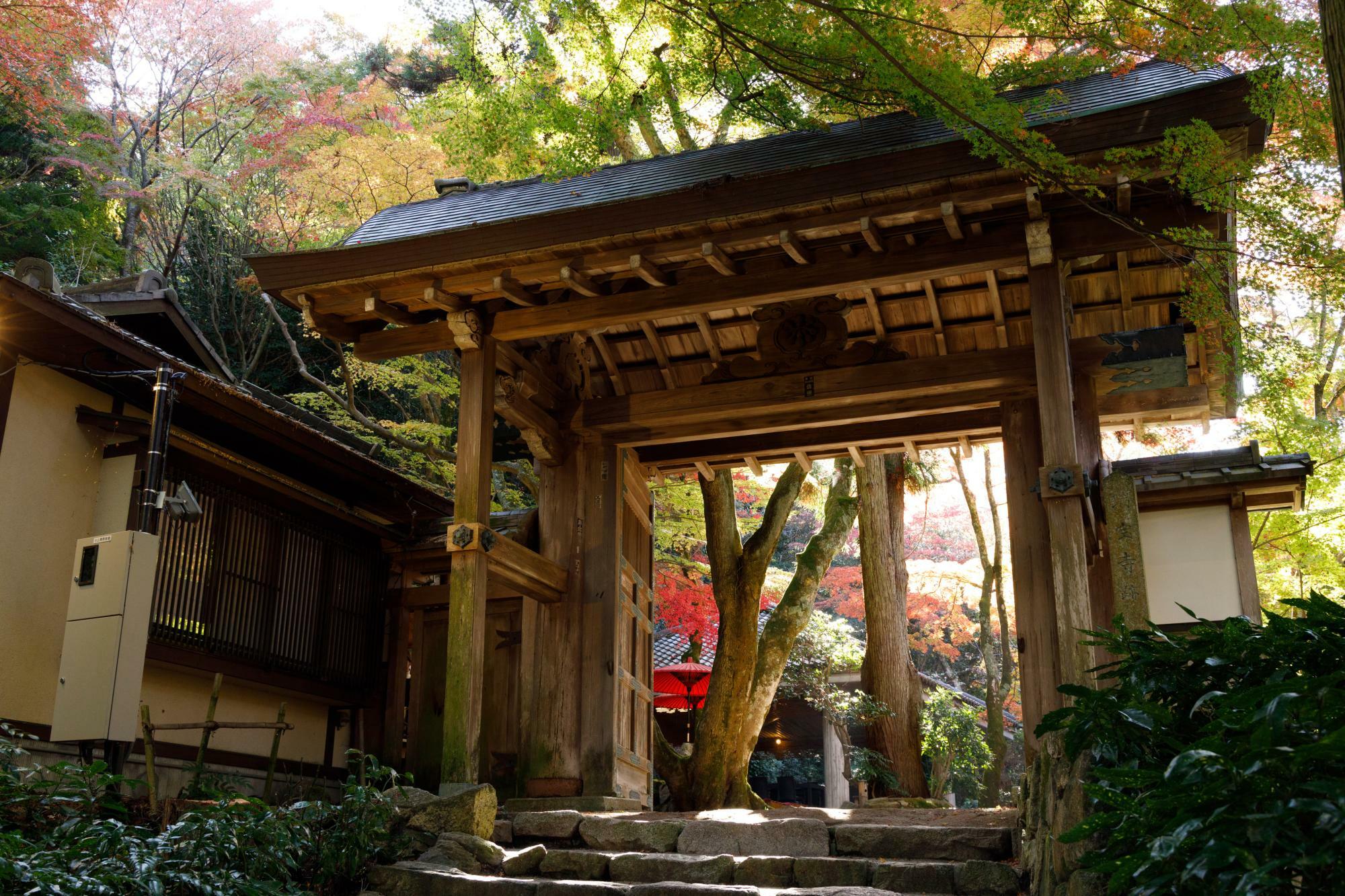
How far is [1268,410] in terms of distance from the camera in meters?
6.72

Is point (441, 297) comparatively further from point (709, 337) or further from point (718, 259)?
point (709, 337)

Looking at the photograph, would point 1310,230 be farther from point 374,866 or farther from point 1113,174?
point 374,866

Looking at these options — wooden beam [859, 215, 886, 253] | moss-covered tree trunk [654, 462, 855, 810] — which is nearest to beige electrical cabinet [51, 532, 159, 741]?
wooden beam [859, 215, 886, 253]

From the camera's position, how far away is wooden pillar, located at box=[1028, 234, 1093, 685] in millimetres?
6199

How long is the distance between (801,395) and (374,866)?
15.6 feet

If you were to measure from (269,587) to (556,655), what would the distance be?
271 cm

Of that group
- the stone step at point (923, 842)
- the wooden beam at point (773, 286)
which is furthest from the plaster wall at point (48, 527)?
the stone step at point (923, 842)

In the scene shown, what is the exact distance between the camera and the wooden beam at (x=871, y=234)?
6828 mm

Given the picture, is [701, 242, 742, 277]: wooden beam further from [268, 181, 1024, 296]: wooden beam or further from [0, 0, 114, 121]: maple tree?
[0, 0, 114, 121]: maple tree

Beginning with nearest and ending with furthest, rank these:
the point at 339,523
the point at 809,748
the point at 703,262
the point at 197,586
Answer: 1. the point at 703,262
2. the point at 197,586
3. the point at 339,523
4. the point at 809,748

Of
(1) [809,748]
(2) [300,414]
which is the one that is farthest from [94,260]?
(1) [809,748]

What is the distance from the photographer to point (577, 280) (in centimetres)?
752

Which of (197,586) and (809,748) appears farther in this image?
(809,748)

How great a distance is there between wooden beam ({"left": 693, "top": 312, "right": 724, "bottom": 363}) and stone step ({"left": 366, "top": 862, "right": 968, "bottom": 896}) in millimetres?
4766
